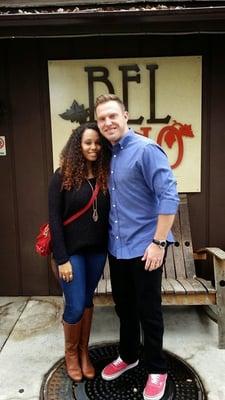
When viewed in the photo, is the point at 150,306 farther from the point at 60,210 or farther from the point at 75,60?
the point at 75,60

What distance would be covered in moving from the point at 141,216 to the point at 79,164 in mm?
471

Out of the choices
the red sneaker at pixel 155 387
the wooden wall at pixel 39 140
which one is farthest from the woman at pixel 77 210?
Answer: the wooden wall at pixel 39 140

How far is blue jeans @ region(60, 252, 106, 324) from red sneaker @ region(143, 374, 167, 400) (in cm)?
58

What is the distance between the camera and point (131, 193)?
90.3 inches

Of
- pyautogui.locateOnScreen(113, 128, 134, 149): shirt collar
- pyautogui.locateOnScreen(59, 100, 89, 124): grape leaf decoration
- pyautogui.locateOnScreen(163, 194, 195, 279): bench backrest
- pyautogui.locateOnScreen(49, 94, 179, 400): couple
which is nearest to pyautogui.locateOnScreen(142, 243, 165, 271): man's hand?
pyautogui.locateOnScreen(49, 94, 179, 400): couple

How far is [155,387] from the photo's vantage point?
2482mm

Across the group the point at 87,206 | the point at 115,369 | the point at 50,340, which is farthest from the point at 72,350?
the point at 87,206

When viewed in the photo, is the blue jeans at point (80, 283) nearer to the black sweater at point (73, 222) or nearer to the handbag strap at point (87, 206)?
the black sweater at point (73, 222)

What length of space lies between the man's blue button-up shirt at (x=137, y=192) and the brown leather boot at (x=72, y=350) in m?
0.58

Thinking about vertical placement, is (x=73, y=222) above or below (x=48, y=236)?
above

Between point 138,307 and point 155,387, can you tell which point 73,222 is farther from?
point 155,387

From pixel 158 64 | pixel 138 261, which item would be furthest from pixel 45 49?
pixel 138 261

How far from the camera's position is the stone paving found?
2.72m

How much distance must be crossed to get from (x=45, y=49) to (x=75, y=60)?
0.30 meters
